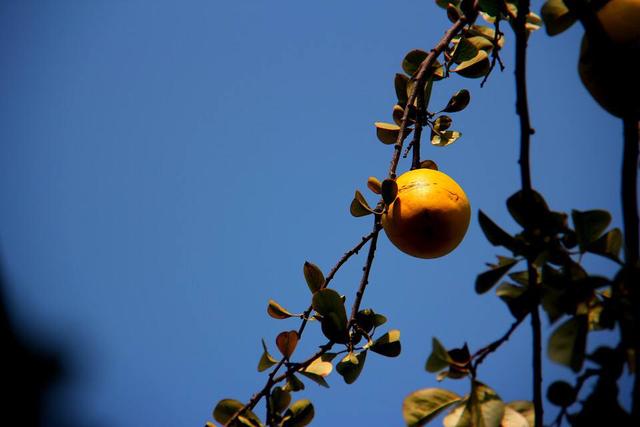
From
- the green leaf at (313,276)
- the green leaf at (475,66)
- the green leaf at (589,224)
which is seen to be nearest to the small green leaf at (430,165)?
the green leaf at (475,66)

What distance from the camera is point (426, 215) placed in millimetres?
1106

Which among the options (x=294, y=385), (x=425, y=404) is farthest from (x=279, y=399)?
(x=425, y=404)

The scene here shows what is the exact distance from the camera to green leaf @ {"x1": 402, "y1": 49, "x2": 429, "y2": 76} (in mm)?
1326

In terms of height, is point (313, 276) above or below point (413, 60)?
below

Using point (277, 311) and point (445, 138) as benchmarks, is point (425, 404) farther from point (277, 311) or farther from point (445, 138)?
point (445, 138)

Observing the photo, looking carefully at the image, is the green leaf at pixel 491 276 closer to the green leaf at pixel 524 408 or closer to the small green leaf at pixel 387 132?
the green leaf at pixel 524 408

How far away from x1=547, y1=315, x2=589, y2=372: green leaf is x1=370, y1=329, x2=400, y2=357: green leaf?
400 mm

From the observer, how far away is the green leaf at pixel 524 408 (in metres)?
0.77

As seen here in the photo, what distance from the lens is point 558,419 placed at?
2.27ft

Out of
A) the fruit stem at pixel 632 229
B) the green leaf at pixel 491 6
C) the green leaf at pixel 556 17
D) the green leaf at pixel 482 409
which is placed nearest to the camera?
the fruit stem at pixel 632 229

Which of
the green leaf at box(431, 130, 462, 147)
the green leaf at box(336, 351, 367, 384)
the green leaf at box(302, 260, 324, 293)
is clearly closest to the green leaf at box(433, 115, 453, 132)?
the green leaf at box(431, 130, 462, 147)

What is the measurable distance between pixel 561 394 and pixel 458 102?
0.75m

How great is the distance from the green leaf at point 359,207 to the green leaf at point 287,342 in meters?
0.25

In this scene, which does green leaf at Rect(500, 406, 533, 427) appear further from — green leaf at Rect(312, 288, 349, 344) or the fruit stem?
green leaf at Rect(312, 288, 349, 344)
